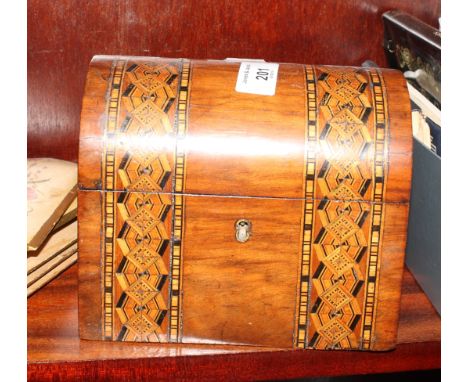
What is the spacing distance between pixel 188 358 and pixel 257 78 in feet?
1.13

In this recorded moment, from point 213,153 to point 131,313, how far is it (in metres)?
0.22

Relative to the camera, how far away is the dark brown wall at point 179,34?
1.07m

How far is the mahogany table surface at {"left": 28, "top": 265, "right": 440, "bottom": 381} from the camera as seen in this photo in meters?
0.84

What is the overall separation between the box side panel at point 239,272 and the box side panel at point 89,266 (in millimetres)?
101

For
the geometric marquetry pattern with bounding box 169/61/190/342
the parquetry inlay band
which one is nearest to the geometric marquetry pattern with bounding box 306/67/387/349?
the parquetry inlay band

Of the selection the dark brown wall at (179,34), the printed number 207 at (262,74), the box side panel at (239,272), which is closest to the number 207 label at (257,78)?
the printed number 207 at (262,74)

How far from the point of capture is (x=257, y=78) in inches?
33.4

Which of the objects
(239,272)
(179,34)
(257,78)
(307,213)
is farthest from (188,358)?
(179,34)

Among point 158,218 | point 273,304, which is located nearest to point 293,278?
point 273,304

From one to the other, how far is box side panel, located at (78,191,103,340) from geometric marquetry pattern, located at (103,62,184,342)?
0.4 inches

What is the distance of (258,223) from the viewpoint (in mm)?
826

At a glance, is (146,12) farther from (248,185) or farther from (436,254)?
(436,254)

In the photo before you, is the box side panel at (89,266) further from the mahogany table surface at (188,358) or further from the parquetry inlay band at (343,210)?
the parquetry inlay band at (343,210)

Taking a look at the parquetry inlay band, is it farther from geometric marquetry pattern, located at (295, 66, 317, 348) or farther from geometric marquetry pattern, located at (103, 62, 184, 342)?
geometric marquetry pattern, located at (103, 62, 184, 342)
